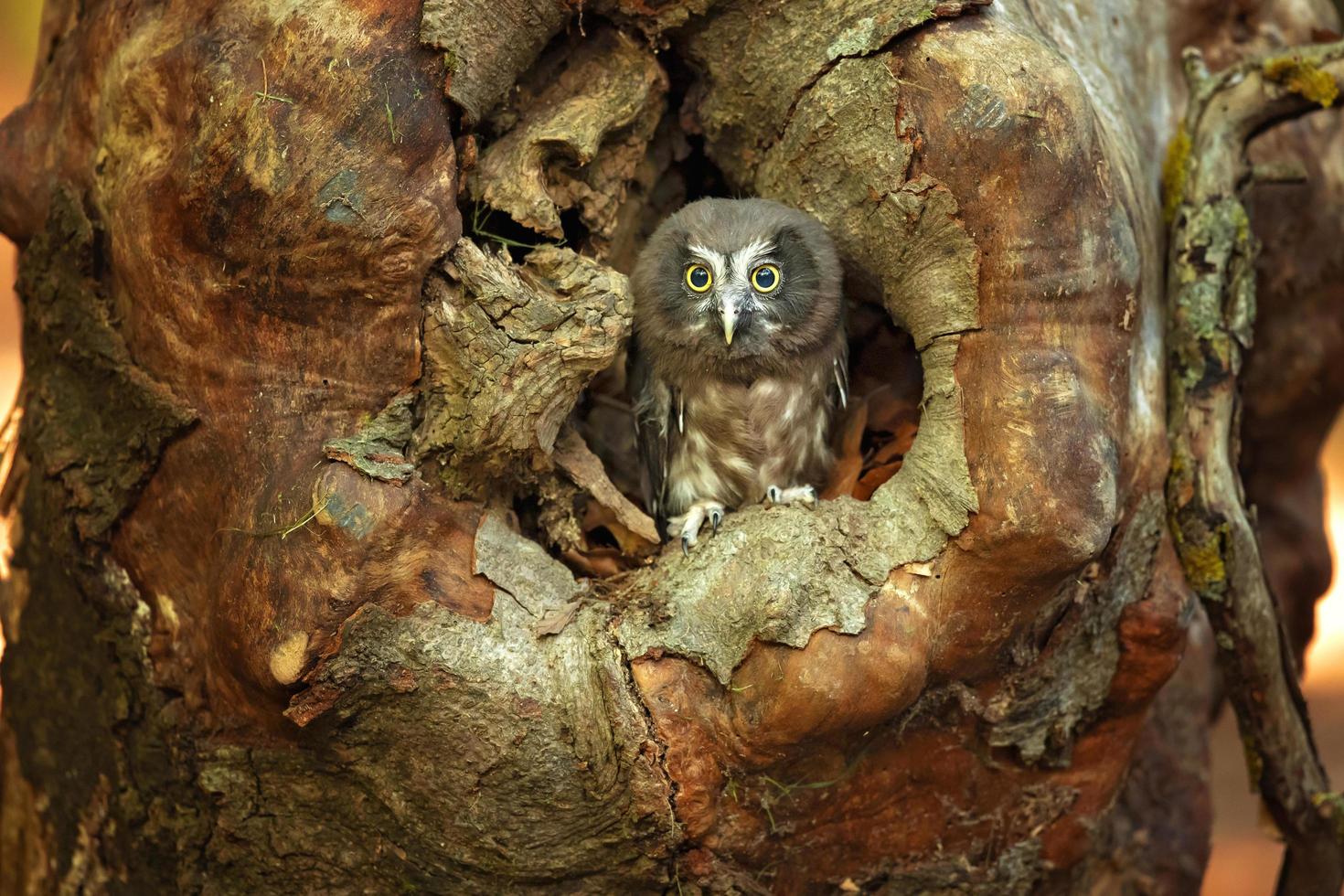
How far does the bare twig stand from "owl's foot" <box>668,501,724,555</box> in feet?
4.69

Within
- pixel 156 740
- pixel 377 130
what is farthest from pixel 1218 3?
pixel 156 740

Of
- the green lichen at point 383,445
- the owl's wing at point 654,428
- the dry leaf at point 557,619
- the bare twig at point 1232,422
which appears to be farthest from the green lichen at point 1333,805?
the green lichen at point 383,445

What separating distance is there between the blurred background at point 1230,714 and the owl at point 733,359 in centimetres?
535

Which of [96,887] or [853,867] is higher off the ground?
[853,867]

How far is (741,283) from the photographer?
375cm

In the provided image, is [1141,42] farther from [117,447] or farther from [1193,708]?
[117,447]

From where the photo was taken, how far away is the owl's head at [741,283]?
3.70 m

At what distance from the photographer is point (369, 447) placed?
317cm

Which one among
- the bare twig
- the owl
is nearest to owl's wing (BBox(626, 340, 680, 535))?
the owl

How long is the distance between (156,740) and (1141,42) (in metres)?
4.01

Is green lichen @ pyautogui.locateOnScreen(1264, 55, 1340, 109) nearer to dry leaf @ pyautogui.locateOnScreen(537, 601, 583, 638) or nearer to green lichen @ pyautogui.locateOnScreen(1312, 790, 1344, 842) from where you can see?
green lichen @ pyautogui.locateOnScreen(1312, 790, 1344, 842)

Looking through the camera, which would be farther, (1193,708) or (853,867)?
(1193,708)

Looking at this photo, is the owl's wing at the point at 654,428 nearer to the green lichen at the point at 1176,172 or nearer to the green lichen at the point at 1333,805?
the green lichen at the point at 1176,172

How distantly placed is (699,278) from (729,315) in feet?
0.64
